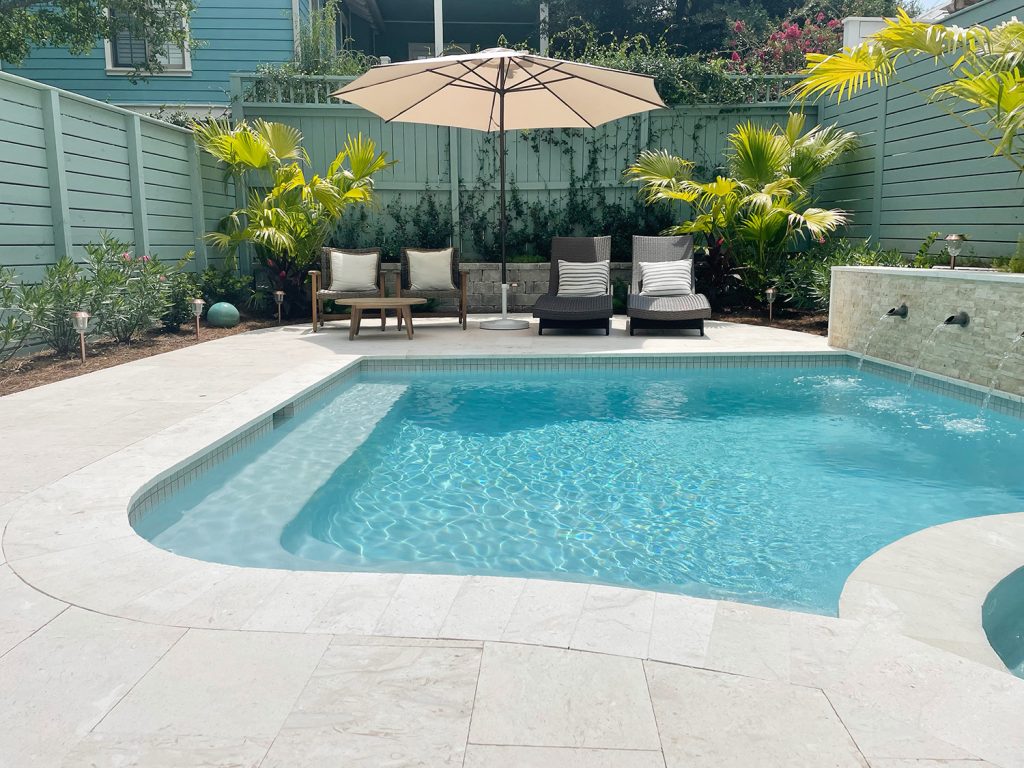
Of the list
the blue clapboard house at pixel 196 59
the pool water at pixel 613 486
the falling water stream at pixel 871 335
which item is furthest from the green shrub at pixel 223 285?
the falling water stream at pixel 871 335

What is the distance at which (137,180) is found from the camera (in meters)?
7.82

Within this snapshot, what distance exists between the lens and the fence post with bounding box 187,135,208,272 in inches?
359

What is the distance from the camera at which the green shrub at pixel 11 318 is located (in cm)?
548

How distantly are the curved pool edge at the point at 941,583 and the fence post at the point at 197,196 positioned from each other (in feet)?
27.7

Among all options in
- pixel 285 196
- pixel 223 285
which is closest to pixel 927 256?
pixel 285 196

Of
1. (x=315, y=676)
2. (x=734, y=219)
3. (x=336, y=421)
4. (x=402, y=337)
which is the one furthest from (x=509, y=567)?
(x=734, y=219)

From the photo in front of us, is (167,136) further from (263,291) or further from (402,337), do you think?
(402,337)

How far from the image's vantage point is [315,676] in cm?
175

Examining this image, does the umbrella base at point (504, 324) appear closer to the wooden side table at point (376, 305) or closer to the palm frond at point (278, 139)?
the wooden side table at point (376, 305)

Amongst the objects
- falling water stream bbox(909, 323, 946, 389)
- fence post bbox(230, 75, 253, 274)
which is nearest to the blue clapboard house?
fence post bbox(230, 75, 253, 274)

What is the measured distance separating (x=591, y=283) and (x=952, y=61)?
4150 millimetres

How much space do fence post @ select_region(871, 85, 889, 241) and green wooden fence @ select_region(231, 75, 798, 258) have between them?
1591 millimetres

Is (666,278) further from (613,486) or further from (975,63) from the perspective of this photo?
(613,486)

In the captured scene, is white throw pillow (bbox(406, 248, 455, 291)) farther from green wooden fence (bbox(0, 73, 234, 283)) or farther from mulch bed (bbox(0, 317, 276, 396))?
green wooden fence (bbox(0, 73, 234, 283))
